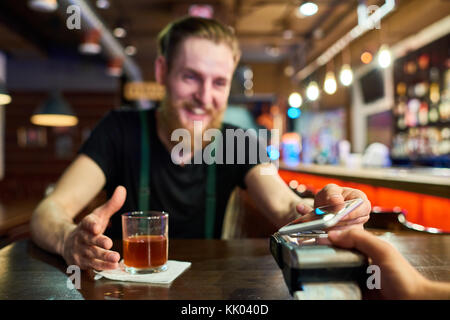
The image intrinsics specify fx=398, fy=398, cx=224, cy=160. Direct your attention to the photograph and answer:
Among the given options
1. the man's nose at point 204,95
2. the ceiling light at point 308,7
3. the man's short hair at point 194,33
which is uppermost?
the ceiling light at point 308,7

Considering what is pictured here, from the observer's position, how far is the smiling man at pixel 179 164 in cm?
144

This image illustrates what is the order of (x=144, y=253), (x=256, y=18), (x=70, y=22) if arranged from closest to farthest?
(x=144, y=253)
(x=70, y=22)
(x=256, y=18)

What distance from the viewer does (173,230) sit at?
1563 mm

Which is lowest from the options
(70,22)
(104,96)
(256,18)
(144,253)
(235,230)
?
(235,230)

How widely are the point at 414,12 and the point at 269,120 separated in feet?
22.9

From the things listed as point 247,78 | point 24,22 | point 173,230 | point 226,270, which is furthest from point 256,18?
point 226,270

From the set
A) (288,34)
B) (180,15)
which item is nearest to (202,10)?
(180,15)

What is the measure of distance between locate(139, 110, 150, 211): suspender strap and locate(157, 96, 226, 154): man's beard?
0.07 metres

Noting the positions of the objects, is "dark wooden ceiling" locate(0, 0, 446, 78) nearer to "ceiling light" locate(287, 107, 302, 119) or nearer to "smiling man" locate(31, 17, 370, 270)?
"ceiling light" locate(287, 107, 302, 119)

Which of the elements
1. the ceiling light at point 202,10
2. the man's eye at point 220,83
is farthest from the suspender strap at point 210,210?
the ceiling light at point 202,10

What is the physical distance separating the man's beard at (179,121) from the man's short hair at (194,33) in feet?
0.57

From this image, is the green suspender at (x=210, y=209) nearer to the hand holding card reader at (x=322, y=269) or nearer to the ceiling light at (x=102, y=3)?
the hand holding card reader at (x=322, y=269)

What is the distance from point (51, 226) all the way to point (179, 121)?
2.03 ft
